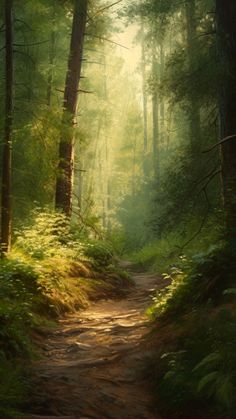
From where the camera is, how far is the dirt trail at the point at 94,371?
4660 mm

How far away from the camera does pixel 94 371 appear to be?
5.75 m

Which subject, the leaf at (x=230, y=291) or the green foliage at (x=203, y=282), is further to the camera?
the green foliage at (x=203, y=282)

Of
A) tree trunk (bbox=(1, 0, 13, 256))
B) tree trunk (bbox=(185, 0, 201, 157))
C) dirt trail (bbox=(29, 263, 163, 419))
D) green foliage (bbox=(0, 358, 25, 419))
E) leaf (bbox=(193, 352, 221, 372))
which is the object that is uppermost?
tree trunk (bbox=(185, 0, 201, 157))

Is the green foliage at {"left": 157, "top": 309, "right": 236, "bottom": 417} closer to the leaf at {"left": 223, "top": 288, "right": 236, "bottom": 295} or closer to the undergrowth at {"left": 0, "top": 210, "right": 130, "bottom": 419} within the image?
the leaf at {"left": 223, "top": 288, "right": 236, "bottom": 295}

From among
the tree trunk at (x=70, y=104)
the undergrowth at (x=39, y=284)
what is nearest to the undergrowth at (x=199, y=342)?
the undergrowth at (x=39, y=284)

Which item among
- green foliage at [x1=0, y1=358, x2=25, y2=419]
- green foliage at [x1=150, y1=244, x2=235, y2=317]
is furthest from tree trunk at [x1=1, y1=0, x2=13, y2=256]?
green foliage at [x1=0, y1=358, x2=25, y2=419]

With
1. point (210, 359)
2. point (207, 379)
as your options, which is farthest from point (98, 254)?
point (207, 379)

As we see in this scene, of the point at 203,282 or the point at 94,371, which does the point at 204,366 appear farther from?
the point at 203,282

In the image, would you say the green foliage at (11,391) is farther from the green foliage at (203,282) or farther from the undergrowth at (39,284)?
the green foliage at (203,282)

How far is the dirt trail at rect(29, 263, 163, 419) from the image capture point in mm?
4660

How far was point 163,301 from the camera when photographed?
7848 mm

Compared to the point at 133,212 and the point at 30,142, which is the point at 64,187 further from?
the point at 133,212

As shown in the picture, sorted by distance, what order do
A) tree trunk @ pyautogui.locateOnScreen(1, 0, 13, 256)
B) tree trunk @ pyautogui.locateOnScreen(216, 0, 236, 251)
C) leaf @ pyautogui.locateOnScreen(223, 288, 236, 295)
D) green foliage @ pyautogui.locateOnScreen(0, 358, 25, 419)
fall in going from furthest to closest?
1. tree trunk @ pyautogui.locateOnScreen(1, 0, 13, 256)
2. tree trunk @ pyautogui.locateOnScreen(216, 0, 236, 251)
3. leaf @ pyautogui.locateOnScreen(223, 288, 236, 295)
4. green foliage @ pyautogui.locateOnScreen(0, 358, 25, 419)

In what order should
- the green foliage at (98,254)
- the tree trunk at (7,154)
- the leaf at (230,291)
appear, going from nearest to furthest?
the leaf at (230,291) → the tree trunk at (7,154) → the green foliage at (98,254)
